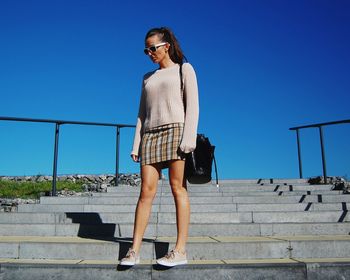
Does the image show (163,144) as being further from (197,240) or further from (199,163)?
(197,240)

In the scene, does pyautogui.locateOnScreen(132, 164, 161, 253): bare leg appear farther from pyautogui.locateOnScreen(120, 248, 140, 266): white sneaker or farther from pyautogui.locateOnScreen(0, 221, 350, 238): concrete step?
pyautogui.locateOnScreen(0, 221, 350, 238): concrete step

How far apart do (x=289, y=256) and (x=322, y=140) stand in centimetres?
395

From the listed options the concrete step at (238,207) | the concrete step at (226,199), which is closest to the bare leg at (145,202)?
the concrete step at (238,207)

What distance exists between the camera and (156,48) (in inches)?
96.6

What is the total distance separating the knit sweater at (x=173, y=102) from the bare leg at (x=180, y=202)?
144 millimetres

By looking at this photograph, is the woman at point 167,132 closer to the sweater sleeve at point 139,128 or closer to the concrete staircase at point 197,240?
the sweater sleeve at point 139,128

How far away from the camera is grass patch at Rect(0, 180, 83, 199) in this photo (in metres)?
6.54

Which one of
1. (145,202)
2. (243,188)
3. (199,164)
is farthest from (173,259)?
(243,188)

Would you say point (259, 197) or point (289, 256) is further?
point (259, 197)

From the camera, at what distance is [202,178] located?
2383 millimetres

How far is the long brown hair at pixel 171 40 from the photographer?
97.5 inches

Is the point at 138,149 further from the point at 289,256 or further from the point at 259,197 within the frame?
the point at 259,197

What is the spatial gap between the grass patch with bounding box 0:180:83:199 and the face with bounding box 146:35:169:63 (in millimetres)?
4601

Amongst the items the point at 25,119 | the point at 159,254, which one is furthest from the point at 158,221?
the point at 25,119
